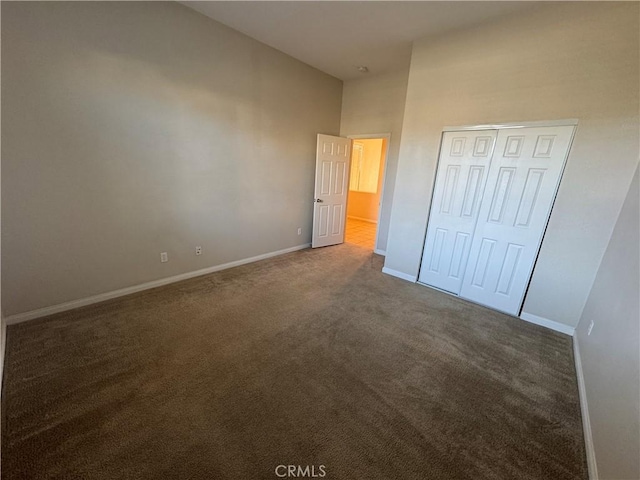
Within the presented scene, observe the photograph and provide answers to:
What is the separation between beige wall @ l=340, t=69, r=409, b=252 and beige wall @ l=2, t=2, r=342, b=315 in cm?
122

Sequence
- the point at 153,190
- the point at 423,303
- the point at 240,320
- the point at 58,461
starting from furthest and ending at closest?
the point at 423,303
the point at 153,190
the point at 240,320
the point at 58,461

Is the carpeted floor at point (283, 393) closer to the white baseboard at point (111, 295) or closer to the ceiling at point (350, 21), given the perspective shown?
the white baseboard at point (111, 295)

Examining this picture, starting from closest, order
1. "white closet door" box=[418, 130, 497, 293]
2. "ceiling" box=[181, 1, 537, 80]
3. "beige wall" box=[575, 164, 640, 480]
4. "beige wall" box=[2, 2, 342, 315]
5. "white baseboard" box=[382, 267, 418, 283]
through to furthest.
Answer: "beige wall" box=[575, 164, 640, 480] → "beige wall" box=[2, 2, 342, 315] → "ceiling" box=[181, 1, 537, 80] → "white closet door" box=[418, 130, 497, 293] → "white baseboard" box=[382, 267, 418, 283]

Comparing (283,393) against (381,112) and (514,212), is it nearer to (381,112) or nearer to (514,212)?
(514,212)

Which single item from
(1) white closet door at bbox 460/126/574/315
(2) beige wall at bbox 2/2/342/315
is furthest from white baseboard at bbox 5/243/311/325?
(1) white closet door at bbox 460/126/574/315

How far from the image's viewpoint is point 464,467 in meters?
1.37

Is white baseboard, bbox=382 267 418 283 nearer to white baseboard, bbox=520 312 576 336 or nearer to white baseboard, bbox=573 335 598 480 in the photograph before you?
white baseboard, bbox=520 312 576 336

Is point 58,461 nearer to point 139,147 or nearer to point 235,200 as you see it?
point 139,147

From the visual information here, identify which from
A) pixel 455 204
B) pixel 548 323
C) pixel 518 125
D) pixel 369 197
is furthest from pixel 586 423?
pixel 369 197

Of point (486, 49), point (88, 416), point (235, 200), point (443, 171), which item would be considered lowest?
point (88, 416)

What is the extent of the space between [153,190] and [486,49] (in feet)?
12.7

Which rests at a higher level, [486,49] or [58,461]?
[486,49]

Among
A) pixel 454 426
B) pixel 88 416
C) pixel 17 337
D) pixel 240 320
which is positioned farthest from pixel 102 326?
pixel 454 426

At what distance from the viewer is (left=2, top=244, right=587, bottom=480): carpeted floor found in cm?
135
